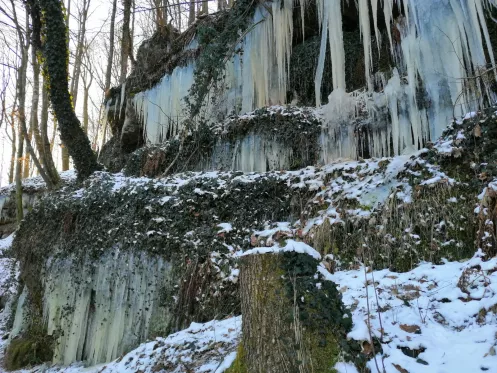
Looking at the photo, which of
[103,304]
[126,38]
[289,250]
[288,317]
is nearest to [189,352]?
[288,317]

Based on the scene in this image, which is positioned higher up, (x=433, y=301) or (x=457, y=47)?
(x=457, y=47)

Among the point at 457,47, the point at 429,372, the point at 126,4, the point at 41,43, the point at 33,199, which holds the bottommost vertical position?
the point at 429,372

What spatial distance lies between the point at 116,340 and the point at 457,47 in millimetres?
7109

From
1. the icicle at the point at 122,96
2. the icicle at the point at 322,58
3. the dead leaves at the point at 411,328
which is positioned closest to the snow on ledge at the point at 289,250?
the dead leaves at the point at 411,328

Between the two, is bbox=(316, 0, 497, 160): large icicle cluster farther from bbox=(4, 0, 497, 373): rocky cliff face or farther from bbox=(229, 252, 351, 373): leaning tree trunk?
bbox=(229, 252, 351, 373): leaning tree trunk

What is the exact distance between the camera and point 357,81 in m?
8.65

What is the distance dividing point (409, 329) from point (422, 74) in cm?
521

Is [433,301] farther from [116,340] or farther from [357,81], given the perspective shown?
[357,81]

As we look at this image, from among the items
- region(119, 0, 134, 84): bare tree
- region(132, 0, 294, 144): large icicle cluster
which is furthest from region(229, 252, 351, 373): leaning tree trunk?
region(119, 0, 134, 84): bare tree

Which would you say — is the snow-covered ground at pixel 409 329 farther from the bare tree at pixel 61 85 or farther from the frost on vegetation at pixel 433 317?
the bare tree at pixel 61 85

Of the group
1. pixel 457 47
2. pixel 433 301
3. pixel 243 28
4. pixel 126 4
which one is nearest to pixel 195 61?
pixel 243 28

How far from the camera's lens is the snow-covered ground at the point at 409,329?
91.0 inches

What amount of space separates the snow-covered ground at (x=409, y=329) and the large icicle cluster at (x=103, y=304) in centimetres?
132

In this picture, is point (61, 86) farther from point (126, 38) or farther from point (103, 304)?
point (103, 304)
